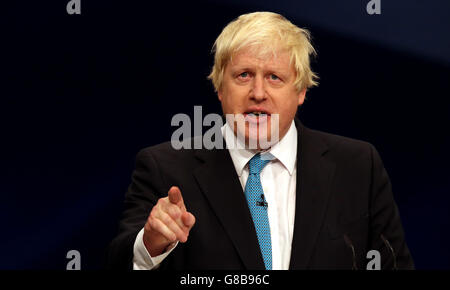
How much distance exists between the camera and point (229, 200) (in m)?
2.23

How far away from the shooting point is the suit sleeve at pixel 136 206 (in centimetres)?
216

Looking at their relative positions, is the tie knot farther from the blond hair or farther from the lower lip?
the blond hair

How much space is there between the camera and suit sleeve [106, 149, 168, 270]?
2.16m

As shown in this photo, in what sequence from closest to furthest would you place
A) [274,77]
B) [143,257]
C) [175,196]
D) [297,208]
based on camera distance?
1. [175,196]
2. [143,257]
3. [297,208]
4. [274,77]

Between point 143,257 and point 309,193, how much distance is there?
521mm

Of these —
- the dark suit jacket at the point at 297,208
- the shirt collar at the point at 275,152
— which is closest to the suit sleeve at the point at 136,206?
the dark suit jacket at the point at 297,208

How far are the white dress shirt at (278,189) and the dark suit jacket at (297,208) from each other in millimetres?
34

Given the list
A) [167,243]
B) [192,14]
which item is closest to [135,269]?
[167,243]

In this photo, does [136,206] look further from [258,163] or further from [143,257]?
[258,163]

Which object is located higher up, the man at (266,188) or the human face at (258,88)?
the human face at (258,88)

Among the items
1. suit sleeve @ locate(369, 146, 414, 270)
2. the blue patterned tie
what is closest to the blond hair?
the blue patterned tie

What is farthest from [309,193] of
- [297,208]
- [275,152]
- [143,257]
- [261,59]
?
[143,257]

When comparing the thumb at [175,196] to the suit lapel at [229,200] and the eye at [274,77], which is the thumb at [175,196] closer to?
the suit lapel at [229,200]
